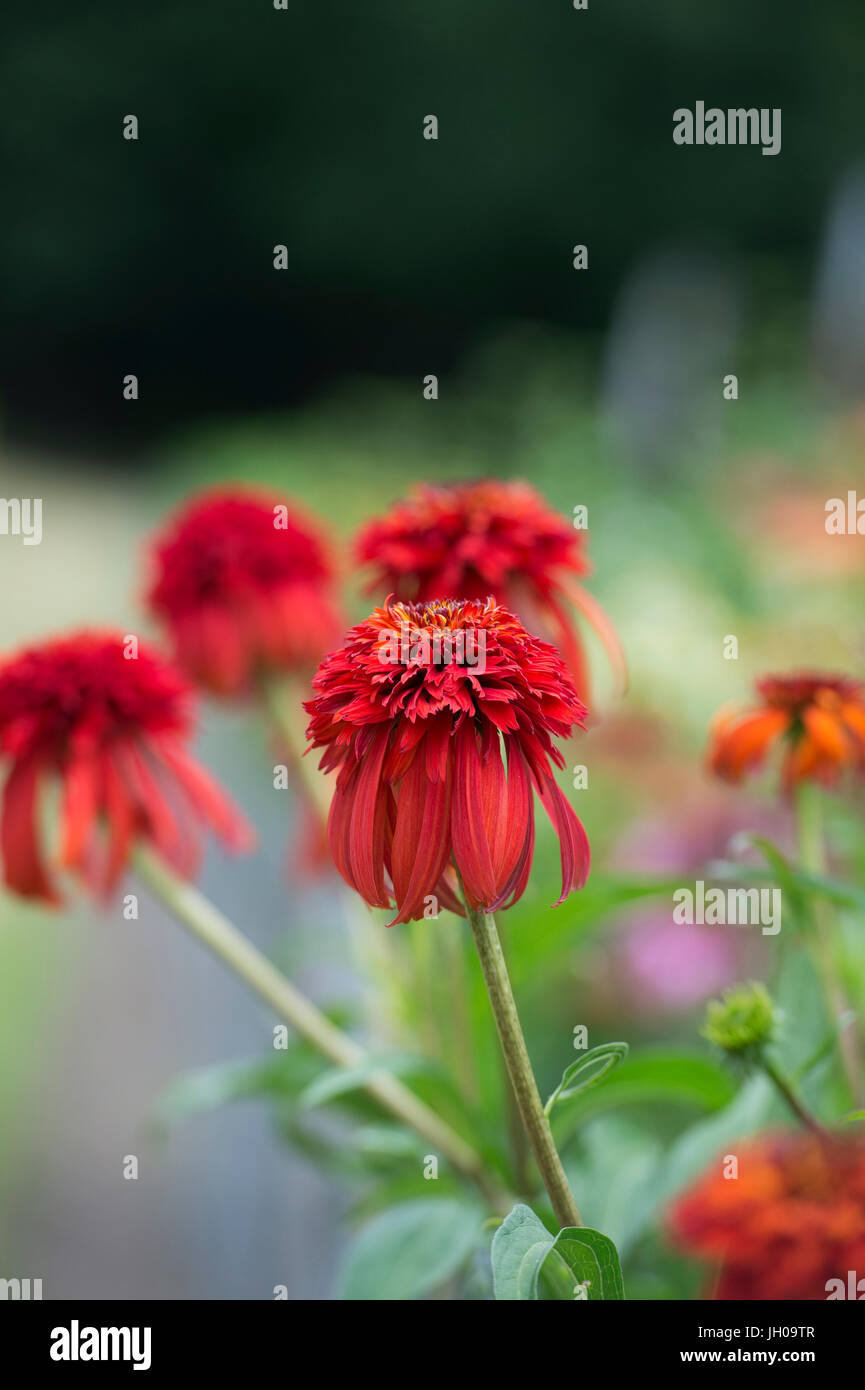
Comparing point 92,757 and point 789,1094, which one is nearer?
point 789,1094

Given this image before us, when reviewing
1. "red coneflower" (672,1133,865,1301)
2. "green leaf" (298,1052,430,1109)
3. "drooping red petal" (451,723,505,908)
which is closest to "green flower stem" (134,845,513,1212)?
"green leaf" (298,1052,430,1109)

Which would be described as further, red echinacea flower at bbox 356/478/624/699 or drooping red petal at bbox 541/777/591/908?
red echinacea flower at bbox 356/478/624/699

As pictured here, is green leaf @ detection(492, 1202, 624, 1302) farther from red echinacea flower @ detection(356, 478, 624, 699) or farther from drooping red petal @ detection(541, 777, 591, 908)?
red echinacea flower @ detection(356, 478, 624, 699)

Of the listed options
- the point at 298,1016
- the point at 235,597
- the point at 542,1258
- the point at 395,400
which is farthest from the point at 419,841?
the point at 395,400

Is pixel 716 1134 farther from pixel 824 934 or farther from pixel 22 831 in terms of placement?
pixel 22 831

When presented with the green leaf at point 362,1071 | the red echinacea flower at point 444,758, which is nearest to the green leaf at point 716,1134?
the green leaf at point 362,1071

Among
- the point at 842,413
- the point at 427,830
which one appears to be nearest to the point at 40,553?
the point at 842,413
